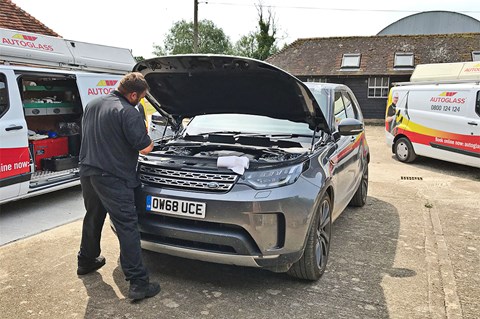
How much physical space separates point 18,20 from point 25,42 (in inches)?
252

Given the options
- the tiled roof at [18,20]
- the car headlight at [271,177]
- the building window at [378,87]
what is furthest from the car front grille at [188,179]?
the building window at [378,87]

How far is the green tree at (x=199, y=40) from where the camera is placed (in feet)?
184

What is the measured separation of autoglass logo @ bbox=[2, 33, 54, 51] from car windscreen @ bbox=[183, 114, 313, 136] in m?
3.95

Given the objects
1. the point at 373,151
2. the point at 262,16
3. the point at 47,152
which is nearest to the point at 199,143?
the point at 47,152

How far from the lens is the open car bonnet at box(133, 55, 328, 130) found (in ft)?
11.7

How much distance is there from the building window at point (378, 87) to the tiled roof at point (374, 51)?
0.53 m

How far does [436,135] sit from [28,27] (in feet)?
38.8

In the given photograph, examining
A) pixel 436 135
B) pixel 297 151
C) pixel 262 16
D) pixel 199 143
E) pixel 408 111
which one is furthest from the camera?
pixel 262 16

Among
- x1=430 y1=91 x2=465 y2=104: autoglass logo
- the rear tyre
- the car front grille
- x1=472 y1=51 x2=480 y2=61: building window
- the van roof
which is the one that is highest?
x1=472 y1=51 x2=480 y2=61: building window

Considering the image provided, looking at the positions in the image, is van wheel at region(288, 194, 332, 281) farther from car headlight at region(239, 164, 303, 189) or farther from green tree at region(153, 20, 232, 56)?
green tree at region(153, 20, 232, 56)

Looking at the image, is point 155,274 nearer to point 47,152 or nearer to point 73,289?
point 73,289

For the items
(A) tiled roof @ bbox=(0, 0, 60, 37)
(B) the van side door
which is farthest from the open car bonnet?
(A) tiled roof @ bbox=(0, 0, 60, 37)

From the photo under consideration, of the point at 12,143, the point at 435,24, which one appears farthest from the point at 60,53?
the point at 435,24

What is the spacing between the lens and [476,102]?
847 cm
